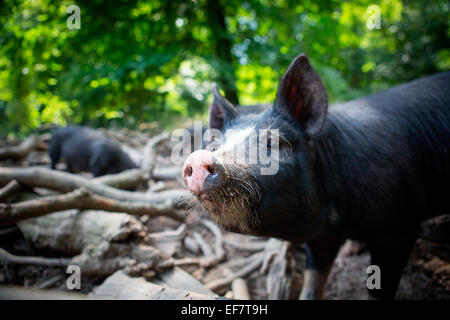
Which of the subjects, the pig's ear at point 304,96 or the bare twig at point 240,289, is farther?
the bare twig at point 240,289

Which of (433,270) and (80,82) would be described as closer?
(433,270)

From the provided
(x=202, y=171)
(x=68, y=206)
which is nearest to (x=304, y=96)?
(x=202, y=171)

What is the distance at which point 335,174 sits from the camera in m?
2.96

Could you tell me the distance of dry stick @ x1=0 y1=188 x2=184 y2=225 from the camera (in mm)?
2922

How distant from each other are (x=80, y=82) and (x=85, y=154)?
2.70m

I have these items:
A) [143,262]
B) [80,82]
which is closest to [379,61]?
[80,82]

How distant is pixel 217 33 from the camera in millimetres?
5141

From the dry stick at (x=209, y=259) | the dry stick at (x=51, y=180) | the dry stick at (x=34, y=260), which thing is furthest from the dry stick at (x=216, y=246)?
the dry stick at (x=34, y=260)

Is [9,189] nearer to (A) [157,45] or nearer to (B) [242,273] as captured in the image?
(B) [242,273]

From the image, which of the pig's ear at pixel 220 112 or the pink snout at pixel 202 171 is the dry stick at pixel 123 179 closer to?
the pig's ear at pixel 220 112

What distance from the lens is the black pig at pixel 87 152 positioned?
24.2 ft

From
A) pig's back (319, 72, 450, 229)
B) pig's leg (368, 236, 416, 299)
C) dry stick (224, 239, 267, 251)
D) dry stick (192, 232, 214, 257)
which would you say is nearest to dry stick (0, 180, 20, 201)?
dry stick (192, 232, 214, 257)

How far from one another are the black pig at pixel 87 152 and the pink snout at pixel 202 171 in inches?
229
